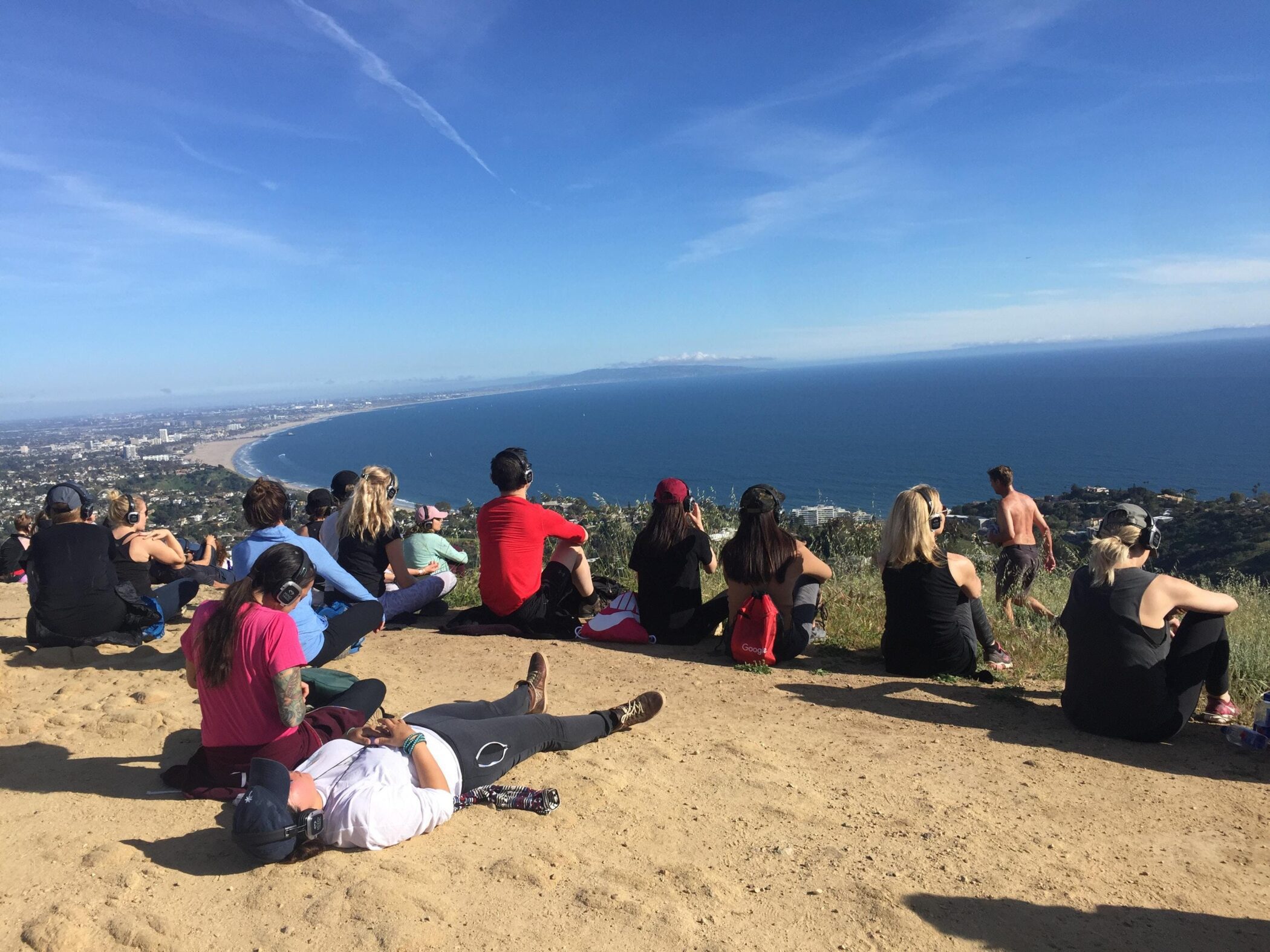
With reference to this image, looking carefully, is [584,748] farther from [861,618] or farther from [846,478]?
[846,478]

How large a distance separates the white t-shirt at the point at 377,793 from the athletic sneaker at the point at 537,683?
3.35 feet

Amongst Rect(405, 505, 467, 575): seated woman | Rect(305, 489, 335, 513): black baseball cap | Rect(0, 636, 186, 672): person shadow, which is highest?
Rect(305, 489, 335, 513): black baseball cap

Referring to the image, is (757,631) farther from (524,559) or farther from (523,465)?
(523,465)

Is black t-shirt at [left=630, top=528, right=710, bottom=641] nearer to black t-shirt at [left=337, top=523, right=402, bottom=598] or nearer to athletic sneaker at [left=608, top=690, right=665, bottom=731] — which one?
athletic sneaker at [left=608, top=690, right=665, bottom=731]

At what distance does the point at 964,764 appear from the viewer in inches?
158

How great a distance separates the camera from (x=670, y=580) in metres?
6.24

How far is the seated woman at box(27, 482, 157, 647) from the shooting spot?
5574 millimetres

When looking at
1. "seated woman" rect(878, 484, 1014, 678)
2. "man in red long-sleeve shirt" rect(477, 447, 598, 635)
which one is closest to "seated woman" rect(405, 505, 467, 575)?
"man in red long-sleeve shirt" rect(477, 447, 598, 635)

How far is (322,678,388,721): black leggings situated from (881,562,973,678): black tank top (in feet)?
11.2

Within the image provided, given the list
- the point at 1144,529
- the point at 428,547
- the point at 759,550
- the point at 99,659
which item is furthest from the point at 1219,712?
the point at 99,659

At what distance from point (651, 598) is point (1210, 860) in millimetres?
3961

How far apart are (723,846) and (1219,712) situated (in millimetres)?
3318

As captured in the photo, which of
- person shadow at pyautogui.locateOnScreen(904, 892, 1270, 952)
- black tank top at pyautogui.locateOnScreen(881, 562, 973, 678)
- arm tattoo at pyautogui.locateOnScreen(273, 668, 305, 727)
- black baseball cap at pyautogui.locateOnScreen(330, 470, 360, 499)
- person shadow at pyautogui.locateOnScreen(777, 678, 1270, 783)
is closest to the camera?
person shadow at pyautogui.locateOnScreen(904, 892, 1270, 952)

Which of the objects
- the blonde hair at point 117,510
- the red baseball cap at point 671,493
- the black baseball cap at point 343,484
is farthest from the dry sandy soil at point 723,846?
A: the black baseball cap at point 343,484
